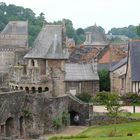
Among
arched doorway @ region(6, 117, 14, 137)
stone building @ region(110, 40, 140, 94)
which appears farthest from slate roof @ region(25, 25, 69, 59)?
arched doorway @ region(6, 117, 14, 137)

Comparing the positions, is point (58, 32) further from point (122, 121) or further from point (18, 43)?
point (18, 43)

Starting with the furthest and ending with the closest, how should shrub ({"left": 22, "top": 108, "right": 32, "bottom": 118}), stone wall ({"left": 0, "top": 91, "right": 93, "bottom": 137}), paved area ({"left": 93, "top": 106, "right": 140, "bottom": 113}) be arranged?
paved area ({"left": 93, "top": 106, "right": 140, "bottom": 113}), shrub ({"left": 22, "top": 108, "right": 32, "bottom": 118}), stone wall ({"left": 0, "top": 91, "right": 93, "bottom": 137})

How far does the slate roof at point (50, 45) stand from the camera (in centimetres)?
6341

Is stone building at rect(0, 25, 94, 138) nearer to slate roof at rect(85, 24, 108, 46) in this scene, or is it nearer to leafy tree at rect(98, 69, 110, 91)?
leafy tree at rect(98, 69, 110, 91)

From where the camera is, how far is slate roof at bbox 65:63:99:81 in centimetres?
6600

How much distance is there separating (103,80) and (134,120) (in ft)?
57.9

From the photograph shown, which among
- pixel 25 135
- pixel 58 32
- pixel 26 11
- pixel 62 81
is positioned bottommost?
pixel 25 135

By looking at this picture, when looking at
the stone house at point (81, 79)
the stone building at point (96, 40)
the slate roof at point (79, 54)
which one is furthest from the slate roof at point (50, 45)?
the stone building at point (96, 40)

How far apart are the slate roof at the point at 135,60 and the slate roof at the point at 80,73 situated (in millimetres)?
3711

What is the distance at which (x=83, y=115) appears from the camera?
5694 cm

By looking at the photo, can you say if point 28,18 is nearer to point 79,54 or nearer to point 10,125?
point 79,54

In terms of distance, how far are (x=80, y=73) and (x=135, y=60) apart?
575cm

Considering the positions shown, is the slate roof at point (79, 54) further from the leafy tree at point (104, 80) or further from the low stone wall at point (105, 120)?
the low stone wall at point (105, 120)

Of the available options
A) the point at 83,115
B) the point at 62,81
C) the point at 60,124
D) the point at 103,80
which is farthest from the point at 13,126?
the point at 103,80
